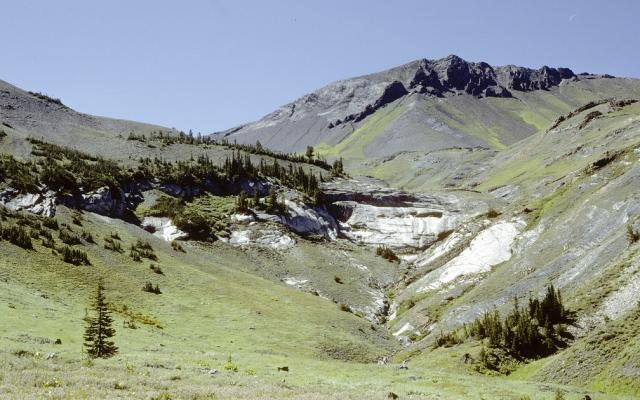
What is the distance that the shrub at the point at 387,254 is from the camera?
87188 millimetres

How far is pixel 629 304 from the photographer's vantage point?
121 feet

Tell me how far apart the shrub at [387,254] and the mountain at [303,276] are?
348mm

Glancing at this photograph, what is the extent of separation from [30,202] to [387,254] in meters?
56.0

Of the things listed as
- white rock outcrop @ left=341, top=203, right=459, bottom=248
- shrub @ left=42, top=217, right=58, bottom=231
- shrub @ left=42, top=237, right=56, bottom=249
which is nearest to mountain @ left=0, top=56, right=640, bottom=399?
shrub @ left=42, top=217, right=58, bottom=231


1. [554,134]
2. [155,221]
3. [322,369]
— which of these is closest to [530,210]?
[322,369]

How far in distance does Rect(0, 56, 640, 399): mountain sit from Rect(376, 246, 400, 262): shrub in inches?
13.7

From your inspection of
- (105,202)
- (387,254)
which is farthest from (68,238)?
(387,254)

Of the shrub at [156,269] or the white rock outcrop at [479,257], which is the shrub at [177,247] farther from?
the white rock outcrop at [479,257]

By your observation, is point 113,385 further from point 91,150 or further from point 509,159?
point 509,159

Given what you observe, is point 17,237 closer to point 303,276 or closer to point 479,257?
point 303,276

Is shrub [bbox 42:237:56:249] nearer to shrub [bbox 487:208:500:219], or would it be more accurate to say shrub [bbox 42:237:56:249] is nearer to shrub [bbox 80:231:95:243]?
shrub [bbox 80:231:95:243]

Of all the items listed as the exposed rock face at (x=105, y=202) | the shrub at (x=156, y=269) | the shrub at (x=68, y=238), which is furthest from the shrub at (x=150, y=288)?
the exposed rock face at (x=105, y=202)

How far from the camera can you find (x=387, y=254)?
87.9 meters

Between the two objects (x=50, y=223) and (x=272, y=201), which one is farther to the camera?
(x=272, y=201)
